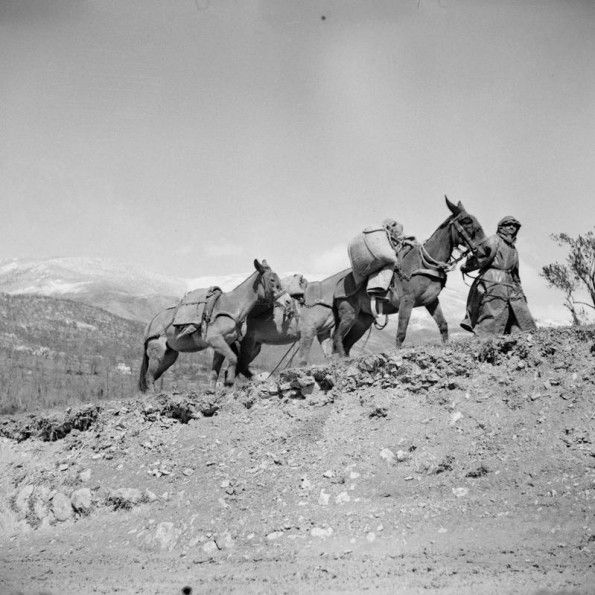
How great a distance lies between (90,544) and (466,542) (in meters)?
5.59

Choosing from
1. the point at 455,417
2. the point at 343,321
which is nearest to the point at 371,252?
the point at 343,321

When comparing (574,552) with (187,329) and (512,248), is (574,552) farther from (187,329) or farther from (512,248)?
(187,329)

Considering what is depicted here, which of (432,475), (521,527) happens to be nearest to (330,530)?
(432,475)

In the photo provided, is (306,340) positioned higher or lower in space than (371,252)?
lower

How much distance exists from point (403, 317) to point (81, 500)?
688 centimetres

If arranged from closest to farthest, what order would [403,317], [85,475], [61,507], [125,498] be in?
[125,498]
[61,507]
[85,475]
[403,317]

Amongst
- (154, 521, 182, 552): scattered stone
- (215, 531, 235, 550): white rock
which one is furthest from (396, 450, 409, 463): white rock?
(154, 521, 182, 552): scattered stone

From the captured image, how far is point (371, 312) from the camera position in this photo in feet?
51.4

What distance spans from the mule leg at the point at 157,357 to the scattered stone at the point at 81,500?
5079mm

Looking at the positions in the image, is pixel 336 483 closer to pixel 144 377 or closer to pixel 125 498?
pixel 125 498

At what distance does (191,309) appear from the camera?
15.7 meters

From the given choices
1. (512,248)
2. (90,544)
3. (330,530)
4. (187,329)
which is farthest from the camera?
(187,329)

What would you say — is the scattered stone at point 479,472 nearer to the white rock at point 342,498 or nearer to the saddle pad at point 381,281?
the white rock at point 342,498

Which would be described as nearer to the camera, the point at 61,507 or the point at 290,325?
the point at 61,507
